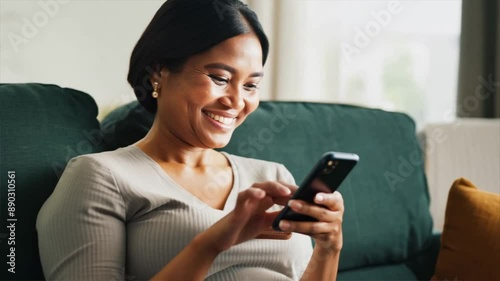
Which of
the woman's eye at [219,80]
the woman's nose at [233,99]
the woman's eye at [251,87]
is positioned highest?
the woman's eye at [219,80]

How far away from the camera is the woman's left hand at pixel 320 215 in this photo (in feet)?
3.38

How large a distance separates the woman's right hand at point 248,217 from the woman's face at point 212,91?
226 mm

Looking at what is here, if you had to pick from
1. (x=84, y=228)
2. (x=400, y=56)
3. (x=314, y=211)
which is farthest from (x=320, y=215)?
(x=400, y=56)

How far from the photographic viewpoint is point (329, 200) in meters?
1.05

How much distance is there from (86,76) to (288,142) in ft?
1.97

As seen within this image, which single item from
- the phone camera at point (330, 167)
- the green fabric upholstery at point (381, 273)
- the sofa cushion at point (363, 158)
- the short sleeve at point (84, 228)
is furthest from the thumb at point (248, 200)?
the green fabric upholstery at point (381, 273)

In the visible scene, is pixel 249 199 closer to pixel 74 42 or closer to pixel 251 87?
pixel 251 87

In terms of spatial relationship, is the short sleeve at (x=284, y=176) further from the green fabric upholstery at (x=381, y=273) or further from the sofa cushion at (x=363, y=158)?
the green fabric upholstery at (x=381, y=273)

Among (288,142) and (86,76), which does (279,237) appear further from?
(86,76)

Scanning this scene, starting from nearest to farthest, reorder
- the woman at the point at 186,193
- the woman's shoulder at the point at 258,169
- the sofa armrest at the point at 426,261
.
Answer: the woman at the point at 186,193
the woman's shoulder at the point at 258,169
the sofa armrest at the point at 426,261

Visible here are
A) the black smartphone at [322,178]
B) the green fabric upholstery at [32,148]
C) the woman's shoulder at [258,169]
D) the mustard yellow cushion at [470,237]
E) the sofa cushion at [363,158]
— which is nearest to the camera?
the black smartphone at [322,178]

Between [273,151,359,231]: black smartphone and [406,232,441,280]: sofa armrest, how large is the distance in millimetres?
834

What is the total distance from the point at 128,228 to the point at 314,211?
0.36m

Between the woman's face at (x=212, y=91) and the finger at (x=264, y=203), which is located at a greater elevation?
the woman's face at (x=212, y=91)
